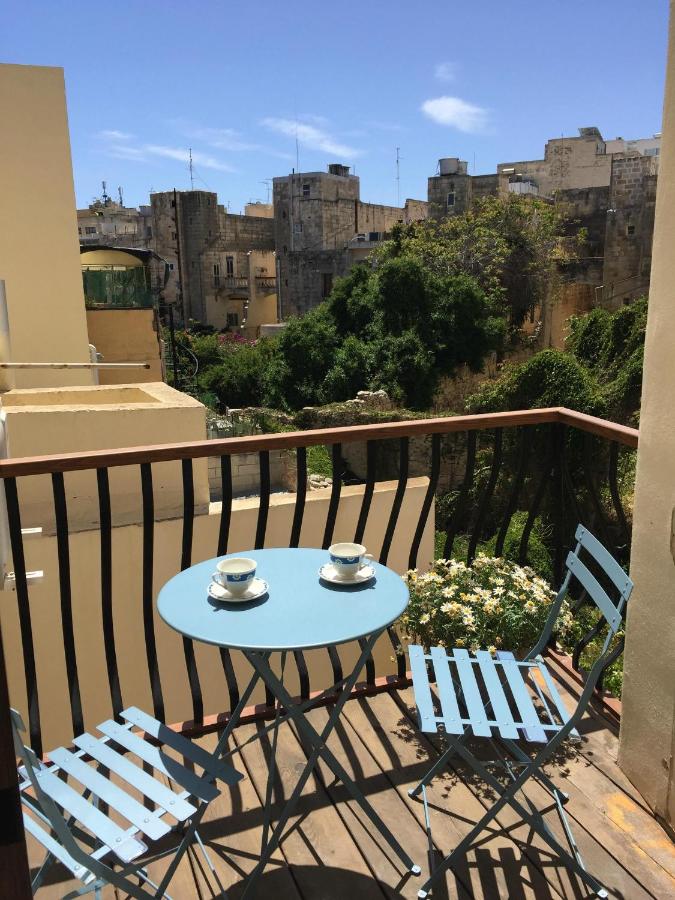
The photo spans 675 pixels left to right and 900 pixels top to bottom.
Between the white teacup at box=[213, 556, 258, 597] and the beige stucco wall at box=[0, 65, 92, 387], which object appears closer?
the white teacup at box=[213, 556, 258, 597]

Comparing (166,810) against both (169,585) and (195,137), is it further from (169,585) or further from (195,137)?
(195,137)

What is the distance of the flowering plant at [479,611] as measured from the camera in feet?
8.14

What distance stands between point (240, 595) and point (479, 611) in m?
0.96

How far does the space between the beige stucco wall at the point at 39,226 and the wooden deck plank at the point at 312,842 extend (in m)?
7.46

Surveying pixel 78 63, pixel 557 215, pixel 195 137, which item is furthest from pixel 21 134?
pixel 195 137

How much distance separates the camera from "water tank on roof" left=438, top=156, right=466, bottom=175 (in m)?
29.2

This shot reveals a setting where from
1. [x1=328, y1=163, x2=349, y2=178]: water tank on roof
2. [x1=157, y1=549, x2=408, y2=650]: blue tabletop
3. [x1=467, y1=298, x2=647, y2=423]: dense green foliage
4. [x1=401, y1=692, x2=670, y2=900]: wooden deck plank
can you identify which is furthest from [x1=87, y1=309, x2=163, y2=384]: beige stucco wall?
[x1=328, y1=163, x2=349, y2=178]: water tank on roof

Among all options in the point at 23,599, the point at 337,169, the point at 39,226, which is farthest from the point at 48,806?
the point at 337,169

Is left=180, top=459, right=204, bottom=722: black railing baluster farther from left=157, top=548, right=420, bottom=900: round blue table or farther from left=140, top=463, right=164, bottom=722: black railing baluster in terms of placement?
left=157, top=548, right=420, bottom=900: round blue table

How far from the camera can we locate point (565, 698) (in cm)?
273

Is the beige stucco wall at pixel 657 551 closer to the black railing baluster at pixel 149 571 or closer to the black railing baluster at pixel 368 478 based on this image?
the black railing baluster at pixel 368 478

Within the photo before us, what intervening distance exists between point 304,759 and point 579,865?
914mm

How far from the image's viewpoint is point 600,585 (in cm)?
200

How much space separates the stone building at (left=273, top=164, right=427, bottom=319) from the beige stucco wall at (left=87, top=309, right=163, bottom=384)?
17.0m
